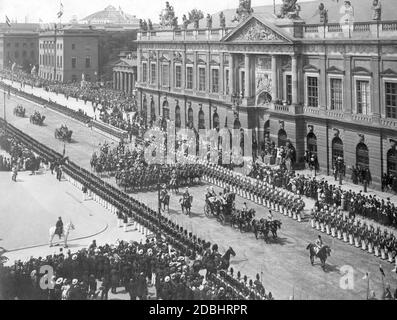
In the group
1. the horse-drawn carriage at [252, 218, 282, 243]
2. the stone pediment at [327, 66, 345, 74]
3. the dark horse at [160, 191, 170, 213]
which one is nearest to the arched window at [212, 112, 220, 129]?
the stone pediment at [327, 66, 345, 74]

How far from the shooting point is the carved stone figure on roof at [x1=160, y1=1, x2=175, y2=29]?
7569cm

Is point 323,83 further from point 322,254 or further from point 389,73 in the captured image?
point 322,254

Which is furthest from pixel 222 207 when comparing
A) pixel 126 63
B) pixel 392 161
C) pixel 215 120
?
pixel 126 63

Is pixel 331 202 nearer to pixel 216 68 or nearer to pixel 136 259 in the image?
pixel 136 259

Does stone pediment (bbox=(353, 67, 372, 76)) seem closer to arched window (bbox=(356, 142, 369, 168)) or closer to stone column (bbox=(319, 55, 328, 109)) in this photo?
stone column (bbox=(319, 55, 328, 109))

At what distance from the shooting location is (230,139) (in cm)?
5978

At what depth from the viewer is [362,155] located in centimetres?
4584

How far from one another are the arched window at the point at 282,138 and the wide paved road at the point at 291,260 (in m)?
13.4

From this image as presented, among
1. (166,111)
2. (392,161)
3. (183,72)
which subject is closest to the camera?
(392,161)

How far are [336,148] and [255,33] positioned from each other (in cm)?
1461

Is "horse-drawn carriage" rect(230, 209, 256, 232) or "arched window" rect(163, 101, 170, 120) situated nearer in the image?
"horse-drawn carriage" rect(230, 209, 256, 232)

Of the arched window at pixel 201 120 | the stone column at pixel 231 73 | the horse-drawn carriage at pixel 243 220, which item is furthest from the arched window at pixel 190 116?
the horse-drawn carriage at pixel 243 220

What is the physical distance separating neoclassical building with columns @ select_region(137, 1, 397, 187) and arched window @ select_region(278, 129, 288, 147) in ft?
0.38

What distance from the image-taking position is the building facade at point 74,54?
115875 millimetres
